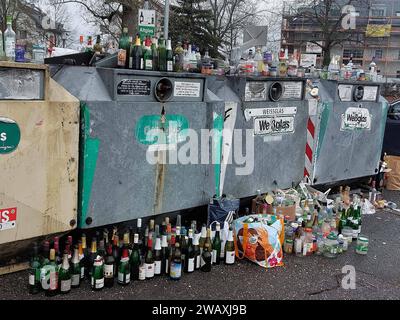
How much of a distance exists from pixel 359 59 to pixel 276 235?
201 ft

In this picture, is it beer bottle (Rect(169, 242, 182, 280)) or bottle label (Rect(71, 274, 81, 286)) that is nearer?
bottle label (Rect(71, 274, 81, 286))

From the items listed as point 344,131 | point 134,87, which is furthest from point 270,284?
point 344,131

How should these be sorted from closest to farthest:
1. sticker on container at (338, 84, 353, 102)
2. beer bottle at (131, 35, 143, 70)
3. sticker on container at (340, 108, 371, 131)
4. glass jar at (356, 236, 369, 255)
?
1. beer bottle at (131, 35, 143, 70)
2. glass jar at (356, 236, 369, 255)
3. sticker on container at (338, 84, 353, 102)
4. sticker on container at (340, 108, 371, 131)

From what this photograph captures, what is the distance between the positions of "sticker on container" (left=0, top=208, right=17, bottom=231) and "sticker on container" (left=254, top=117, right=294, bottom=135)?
9.91 ft

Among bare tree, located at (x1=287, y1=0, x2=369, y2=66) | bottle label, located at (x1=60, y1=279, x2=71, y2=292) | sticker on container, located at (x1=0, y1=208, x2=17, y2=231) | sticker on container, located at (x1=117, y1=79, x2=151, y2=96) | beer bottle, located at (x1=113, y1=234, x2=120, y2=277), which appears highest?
bare tree, located at (x1=287, y1=0, x2=369, y2=66)

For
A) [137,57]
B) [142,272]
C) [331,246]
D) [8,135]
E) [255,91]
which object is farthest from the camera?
[255,91]

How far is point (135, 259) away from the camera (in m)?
4.15

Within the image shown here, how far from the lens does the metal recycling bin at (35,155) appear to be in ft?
11.6

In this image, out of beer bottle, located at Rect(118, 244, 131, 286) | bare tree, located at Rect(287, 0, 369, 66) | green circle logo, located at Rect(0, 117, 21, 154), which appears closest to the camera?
green circle logo, located at Rect(0, 117, 21, 154)

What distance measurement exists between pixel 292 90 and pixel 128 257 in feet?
10.9

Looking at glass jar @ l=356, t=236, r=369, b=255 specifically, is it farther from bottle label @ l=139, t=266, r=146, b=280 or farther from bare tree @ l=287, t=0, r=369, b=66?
bare tree @ l=287, t=0, r=369, b=66

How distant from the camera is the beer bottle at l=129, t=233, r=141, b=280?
13.5 feet

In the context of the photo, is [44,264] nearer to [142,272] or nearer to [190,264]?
[142,272]

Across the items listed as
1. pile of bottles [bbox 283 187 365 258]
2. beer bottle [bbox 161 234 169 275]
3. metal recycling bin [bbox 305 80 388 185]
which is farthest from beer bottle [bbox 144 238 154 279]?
metal recycling bin [bbox 305 80 388 185]
